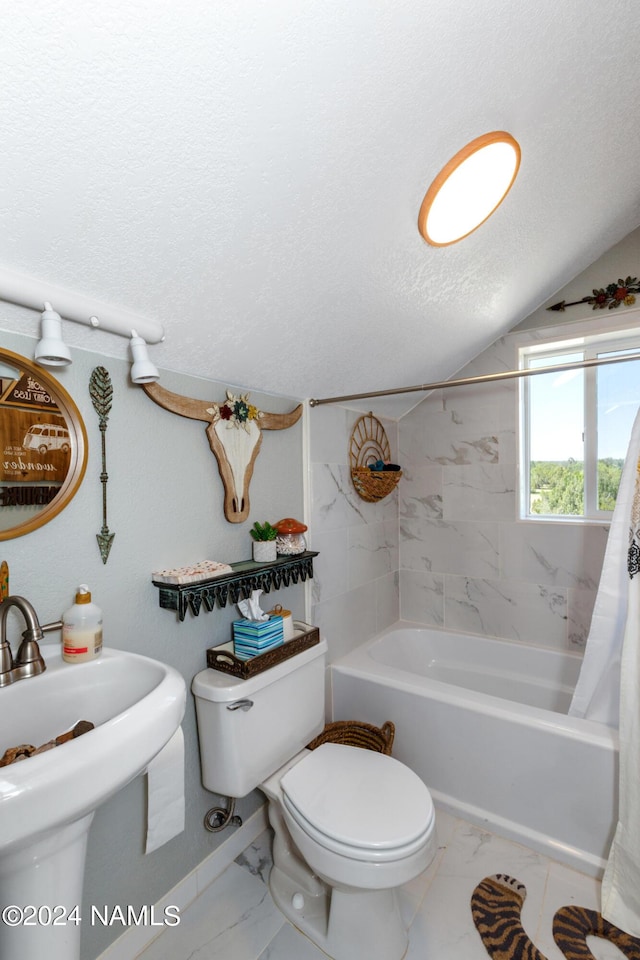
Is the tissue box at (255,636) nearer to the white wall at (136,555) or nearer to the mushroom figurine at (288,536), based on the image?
the white wall at (136,555)

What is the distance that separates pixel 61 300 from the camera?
1.06 metres

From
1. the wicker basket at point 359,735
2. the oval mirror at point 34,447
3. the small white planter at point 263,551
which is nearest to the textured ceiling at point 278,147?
the oval mirror at point 34,447

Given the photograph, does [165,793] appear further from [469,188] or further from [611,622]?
[469,188]

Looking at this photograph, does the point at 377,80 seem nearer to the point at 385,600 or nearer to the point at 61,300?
the point at 61,300

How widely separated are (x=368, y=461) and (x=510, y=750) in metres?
1.42

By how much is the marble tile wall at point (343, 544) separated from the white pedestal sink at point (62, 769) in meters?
1.13

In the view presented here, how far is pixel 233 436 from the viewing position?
1665 mm

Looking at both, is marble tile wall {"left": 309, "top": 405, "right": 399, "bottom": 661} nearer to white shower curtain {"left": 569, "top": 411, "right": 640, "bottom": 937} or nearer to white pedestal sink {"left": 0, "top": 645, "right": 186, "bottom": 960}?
white shower curtain {"left": 569, "top": 411, "right": 640, "bottom": 937}

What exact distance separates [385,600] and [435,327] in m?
1.52

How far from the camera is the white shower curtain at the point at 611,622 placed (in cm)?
159

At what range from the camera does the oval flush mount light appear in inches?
50.1

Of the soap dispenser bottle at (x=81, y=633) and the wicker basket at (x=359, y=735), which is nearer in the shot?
the soap dispenser bottle at (x=81, y=633)

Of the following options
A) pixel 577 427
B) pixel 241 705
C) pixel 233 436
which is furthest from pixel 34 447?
pixel 577 427

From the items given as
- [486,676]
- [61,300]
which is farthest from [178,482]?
[486,676]
